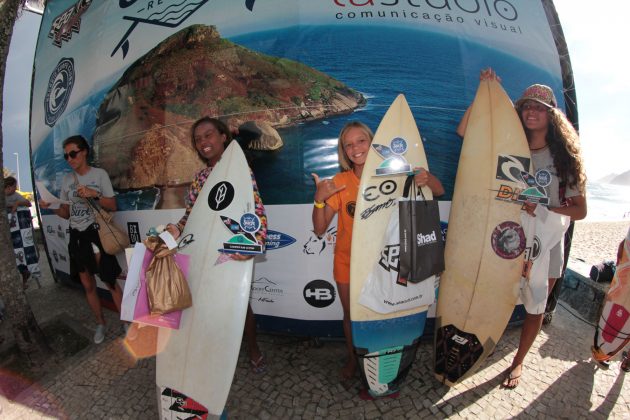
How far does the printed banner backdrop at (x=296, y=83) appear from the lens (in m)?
2.52

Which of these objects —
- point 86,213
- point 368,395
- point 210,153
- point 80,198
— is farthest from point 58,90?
point 368,395

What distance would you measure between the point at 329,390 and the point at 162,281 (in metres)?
1.53

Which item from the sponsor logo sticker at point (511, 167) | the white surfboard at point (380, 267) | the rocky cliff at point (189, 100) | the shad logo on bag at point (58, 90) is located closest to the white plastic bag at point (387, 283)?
the white surfboard at point (380, 267)

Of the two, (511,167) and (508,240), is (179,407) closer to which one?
(508,240)

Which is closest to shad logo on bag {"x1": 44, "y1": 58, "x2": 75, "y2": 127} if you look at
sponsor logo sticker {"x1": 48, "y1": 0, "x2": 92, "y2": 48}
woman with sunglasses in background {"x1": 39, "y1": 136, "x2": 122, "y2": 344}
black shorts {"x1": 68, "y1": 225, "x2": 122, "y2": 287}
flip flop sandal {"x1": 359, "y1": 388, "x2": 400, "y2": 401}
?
sponsor logo sticker {"x1": 48, "y1": 0, "x2": 92, "y2": 48}

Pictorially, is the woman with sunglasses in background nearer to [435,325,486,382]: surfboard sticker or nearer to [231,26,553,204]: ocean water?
[231,26,553,204]: ocean water

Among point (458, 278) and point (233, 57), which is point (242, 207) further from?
point (458, 278)

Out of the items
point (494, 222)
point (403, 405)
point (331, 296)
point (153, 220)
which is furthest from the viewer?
point (153, 220)

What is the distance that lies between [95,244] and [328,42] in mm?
2979

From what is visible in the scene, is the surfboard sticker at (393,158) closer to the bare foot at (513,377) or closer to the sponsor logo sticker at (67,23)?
the bare foot at (513,377)

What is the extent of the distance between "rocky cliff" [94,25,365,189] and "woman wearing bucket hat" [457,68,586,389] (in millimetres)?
1361

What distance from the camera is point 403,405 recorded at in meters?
2.14

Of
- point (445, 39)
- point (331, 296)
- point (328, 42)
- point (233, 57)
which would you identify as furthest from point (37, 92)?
point (445, 39)

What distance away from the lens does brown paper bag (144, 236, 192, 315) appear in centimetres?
185
